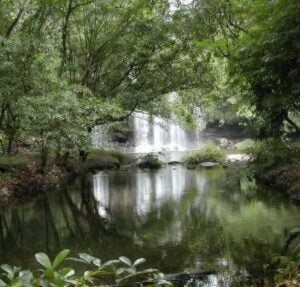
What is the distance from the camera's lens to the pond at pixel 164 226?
8.07 meters

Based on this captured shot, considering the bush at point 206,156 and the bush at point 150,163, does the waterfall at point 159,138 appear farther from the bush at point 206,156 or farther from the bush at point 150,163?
the bush at point 150,163

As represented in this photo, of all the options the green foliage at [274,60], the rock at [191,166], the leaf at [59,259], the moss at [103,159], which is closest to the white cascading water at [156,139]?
the moss at [103,159]

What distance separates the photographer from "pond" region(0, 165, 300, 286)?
8.07 meters

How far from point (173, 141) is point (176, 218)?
108 ft

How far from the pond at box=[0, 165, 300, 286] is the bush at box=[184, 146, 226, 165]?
11.2m

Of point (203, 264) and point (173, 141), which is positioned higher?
point (173, 141)

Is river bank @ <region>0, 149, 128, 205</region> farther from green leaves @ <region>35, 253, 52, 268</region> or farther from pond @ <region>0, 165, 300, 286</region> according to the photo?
green leaves @ <region>35, 253, 52, 268</region>

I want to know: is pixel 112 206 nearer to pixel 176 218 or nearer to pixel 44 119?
pixel 176 218

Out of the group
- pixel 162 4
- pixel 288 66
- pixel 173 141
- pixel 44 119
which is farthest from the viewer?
pixel 173 141

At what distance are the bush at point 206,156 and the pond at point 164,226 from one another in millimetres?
11220

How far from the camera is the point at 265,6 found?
7.50 metres

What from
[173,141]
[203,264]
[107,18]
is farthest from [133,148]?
[203,264]

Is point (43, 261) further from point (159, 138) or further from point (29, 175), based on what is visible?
point (159, 138)

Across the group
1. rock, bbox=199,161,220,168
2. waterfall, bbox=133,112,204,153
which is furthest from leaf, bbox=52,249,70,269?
waterfall, bbox=133,112,204,153
